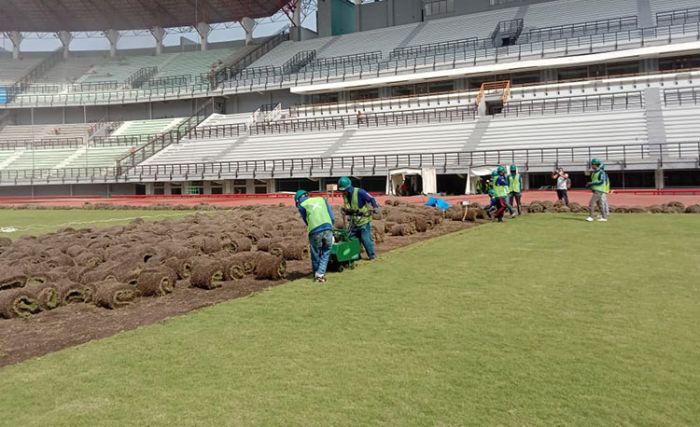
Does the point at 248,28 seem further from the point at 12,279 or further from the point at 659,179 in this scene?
the point at 12,279

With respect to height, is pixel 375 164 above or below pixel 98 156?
below

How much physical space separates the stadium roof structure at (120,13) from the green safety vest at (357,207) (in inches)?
2347

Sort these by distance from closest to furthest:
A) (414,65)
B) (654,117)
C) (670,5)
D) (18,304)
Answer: (18,304)
(654,117)
(670,5)
(414,65)

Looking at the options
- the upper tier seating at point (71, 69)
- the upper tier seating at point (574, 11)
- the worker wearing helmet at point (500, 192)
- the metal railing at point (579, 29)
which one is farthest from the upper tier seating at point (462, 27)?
the upper tier seating at point (71, 69)

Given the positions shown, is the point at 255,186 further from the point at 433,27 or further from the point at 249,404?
the point at 249,404

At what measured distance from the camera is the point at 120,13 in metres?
67.7

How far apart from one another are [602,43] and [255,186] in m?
29.5

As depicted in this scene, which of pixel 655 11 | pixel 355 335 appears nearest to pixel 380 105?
pixel 655 11

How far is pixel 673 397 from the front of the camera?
171 inches

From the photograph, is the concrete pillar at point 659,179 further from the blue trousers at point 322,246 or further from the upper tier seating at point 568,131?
the blue trousers at point 322,246

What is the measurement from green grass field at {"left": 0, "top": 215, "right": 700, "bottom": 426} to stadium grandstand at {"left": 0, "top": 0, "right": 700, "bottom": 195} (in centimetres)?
2525

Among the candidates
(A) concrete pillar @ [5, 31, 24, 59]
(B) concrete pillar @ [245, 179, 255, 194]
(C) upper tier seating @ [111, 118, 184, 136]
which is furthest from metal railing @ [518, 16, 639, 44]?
(A) concrete pillar @ [5, 31, 24, 59]

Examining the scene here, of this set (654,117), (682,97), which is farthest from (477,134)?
(682,97)

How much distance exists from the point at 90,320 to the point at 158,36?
72.9 meters
